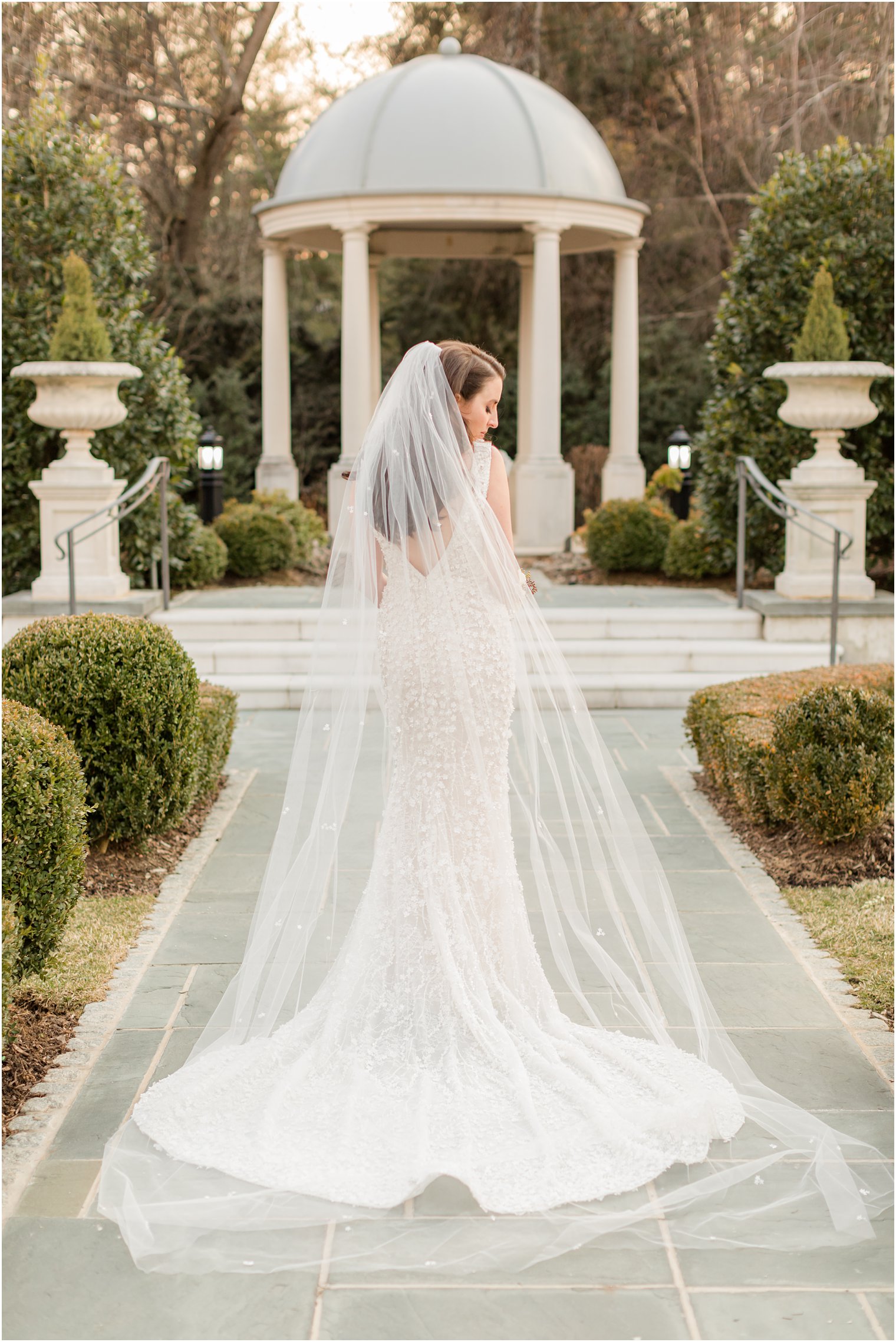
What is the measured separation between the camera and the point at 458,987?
3842 mm

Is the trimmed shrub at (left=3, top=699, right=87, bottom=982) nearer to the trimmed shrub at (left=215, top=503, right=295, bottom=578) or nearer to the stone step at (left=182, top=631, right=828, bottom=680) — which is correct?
the stone step at (left=182, top=631, right=828, bottom=680)

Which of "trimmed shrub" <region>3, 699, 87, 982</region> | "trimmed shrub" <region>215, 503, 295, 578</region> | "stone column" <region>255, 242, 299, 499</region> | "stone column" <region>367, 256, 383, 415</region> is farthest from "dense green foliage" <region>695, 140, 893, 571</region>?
"trimmed shrub" <region>3, 699, 87, 982</region>

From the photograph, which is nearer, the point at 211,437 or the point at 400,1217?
the point at 400,1217

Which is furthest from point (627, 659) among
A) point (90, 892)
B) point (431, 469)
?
point (431, 469)

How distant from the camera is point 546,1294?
9.29ft

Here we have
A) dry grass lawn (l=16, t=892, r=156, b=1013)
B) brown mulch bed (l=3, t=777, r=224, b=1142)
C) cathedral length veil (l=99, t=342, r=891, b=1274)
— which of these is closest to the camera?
cathedral length veil (l=99, t=342, r=891, b=1274)

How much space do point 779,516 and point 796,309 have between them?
1835mm

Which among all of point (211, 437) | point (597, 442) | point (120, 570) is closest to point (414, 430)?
point (120, 570)

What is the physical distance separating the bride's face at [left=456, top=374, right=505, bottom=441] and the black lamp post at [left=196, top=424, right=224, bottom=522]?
12.3m

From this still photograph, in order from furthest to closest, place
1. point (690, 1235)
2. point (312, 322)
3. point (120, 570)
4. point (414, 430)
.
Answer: point (312, 322), point (120, 570), point (414, 430), point (690, 1235)

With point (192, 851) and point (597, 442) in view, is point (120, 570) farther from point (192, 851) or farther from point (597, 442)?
point (597, 442)

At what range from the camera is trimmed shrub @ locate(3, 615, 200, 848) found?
226 inches

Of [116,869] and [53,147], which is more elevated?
[53,147]

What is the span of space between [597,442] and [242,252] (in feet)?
23.4
